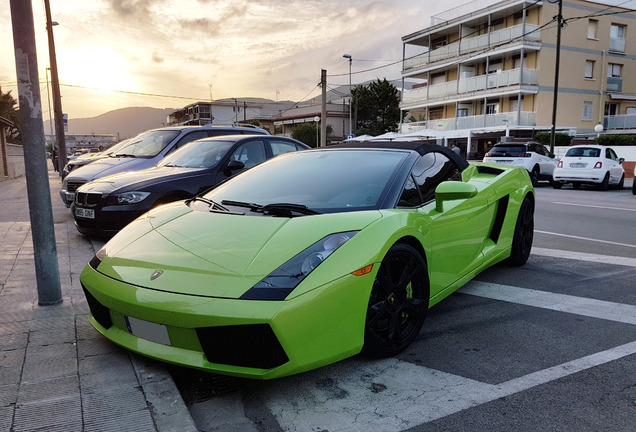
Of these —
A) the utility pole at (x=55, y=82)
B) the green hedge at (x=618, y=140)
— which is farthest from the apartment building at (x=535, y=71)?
the utility pole at (x=55, y=82)

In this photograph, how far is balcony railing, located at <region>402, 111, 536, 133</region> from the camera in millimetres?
31089

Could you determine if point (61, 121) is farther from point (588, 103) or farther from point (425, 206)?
point (588, 103)

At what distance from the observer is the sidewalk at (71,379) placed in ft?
7.31

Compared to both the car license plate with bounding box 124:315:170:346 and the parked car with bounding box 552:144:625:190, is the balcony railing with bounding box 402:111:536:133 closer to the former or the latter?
the parked car with bounding box 552:144:625:190

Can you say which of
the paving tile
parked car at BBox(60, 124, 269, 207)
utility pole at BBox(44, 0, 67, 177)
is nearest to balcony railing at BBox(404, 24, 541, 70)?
utility pole at BBox(44, 0, 67, 177)

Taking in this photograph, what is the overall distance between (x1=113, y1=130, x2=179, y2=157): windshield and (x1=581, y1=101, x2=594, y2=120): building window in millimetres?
32709

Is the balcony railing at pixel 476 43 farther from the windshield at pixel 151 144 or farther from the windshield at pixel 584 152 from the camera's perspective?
the windshield at pixel 151 144

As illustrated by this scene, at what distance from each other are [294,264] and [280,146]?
5.60 meters

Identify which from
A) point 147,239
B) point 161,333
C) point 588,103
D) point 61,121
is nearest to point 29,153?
point 147,239

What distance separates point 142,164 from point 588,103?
34.1 meters

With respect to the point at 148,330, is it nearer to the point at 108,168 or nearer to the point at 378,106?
the point at 108,168

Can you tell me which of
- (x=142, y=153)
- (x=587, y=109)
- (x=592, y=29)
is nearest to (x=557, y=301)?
(x=142, y=153)

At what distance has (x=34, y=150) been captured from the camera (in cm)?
357

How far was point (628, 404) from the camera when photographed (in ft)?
8.21
